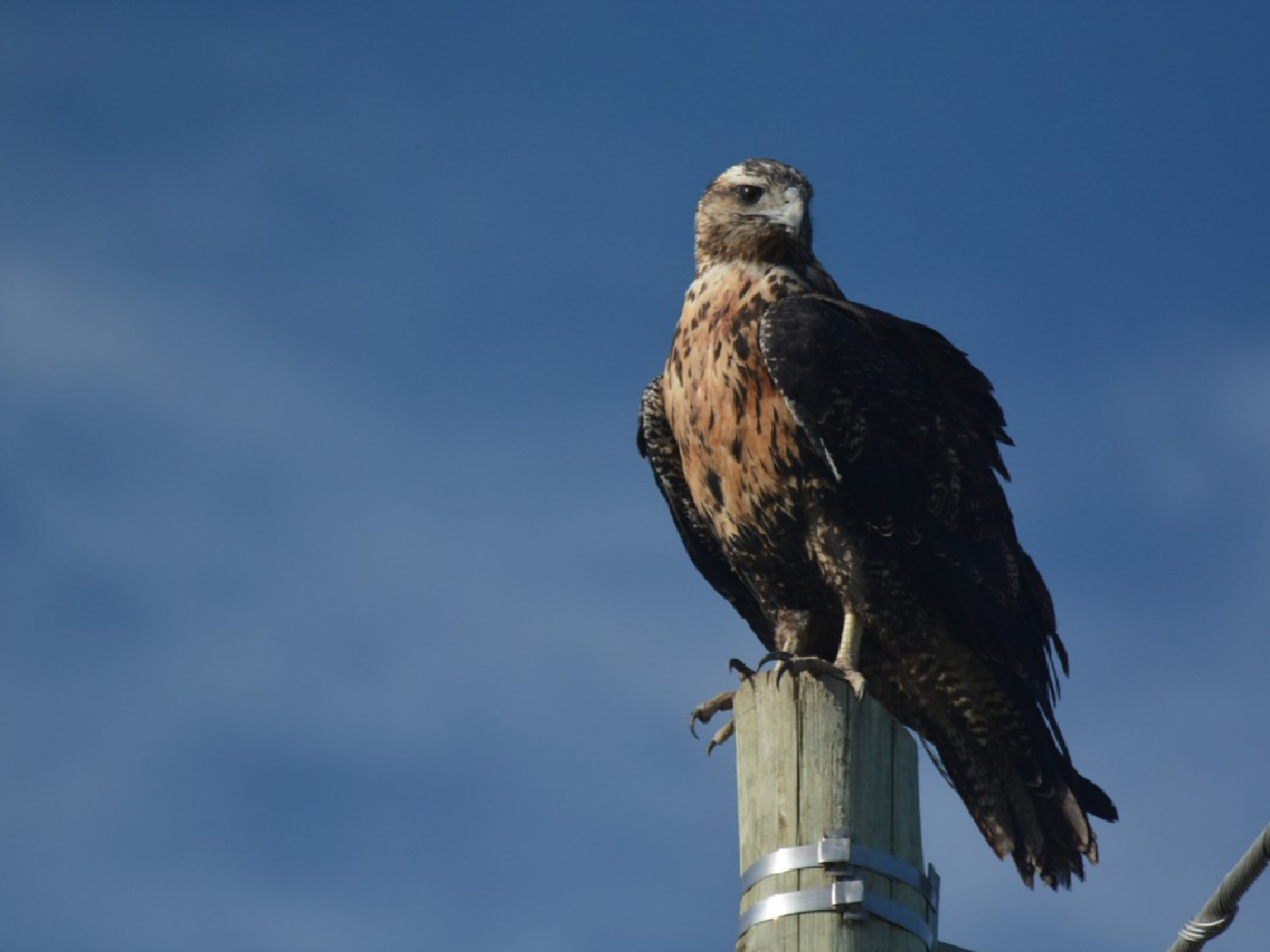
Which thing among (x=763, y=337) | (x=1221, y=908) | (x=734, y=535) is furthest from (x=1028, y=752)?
(x=1221, y=908)

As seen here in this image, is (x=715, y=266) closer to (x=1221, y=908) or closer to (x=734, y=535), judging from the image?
(x=734, y=535)

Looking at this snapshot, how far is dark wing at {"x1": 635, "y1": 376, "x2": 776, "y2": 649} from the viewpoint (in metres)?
6.31

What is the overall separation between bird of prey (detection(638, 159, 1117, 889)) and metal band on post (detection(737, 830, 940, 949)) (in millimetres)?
1523

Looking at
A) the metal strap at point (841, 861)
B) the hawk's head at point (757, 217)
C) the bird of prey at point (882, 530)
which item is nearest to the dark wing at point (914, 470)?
the bird of prey at point (882, 530)

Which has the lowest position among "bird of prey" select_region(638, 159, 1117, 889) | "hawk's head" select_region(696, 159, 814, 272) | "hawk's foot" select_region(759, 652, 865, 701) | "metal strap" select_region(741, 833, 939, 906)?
"metal strap" select_region(741, 833, 939, 906)

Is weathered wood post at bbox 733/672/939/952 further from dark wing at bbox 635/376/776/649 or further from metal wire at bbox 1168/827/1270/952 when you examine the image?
dark wing at bbox 635/376/776/649

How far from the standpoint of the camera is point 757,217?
20.9 feet

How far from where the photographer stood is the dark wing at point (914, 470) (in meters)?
5.74

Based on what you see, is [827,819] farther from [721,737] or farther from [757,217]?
[757,217]

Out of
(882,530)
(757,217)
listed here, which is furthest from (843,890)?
(757,217)

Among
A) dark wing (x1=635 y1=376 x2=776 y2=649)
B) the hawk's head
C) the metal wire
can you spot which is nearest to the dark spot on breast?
dark wing (x1=635 y1=376 x2=776 y2=649)

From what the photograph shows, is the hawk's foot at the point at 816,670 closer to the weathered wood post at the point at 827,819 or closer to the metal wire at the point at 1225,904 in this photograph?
the weathered wood post at the point at 827,819

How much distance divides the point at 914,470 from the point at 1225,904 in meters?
2.38

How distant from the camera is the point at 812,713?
4.30 metres
